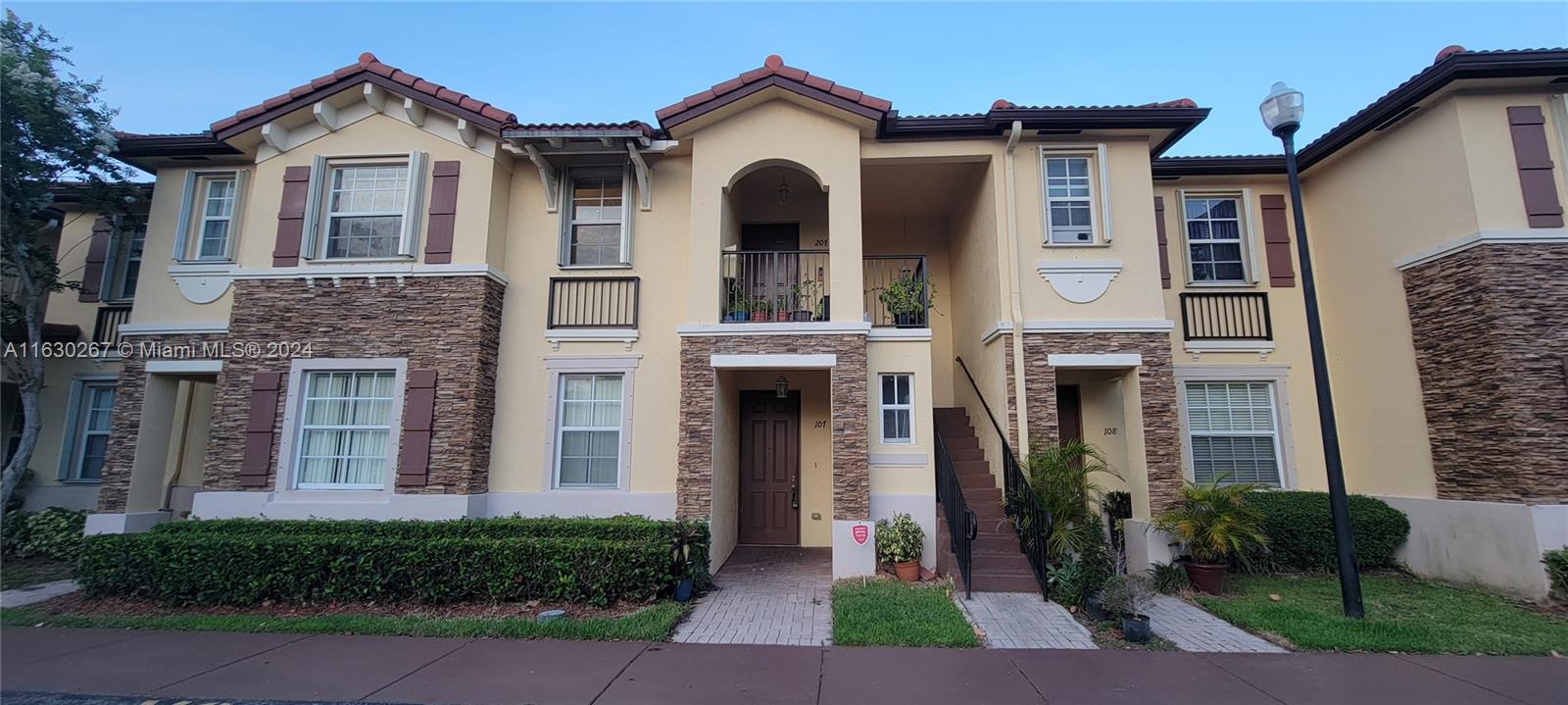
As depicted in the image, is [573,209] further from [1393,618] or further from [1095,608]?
[1393,618]

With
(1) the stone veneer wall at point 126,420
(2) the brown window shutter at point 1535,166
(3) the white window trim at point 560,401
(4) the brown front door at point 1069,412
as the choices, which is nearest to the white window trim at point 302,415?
(3) the white window trim at point 560,401

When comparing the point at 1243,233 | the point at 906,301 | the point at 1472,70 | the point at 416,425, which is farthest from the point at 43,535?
the point at 1472,70

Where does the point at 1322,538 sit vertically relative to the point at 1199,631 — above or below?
above

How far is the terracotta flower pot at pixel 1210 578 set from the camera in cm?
781

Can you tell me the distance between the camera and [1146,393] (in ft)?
28.8

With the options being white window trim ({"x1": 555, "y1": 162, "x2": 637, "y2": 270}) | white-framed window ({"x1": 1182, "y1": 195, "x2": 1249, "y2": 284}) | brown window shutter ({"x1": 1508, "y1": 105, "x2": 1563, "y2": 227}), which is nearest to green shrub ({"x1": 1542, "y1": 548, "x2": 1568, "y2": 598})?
brown window shutter ({"x1": 1508, "y1": 105, "x2": 1563, "y2": 227})

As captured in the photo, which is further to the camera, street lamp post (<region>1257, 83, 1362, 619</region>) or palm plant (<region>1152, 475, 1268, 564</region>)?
palm plant (<region>1152, 475, 1268, 564</region>)

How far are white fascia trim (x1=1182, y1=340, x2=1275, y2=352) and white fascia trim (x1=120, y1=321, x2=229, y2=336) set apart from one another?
15.4 m

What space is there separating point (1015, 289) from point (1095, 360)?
1501mm

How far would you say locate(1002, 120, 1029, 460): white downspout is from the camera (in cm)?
873

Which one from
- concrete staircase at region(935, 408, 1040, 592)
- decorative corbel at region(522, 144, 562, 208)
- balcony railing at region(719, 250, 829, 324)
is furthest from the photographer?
decorative corbel at region(522, 144, 562, 208)

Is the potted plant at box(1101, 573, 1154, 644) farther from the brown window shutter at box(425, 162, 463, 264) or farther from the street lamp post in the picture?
the brown window shutter at box(425, 162, 463, 264)

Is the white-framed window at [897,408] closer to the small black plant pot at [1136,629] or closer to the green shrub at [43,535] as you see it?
the small black plant pot at [1136,629]

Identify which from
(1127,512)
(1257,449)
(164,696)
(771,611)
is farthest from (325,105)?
(1257,449)
